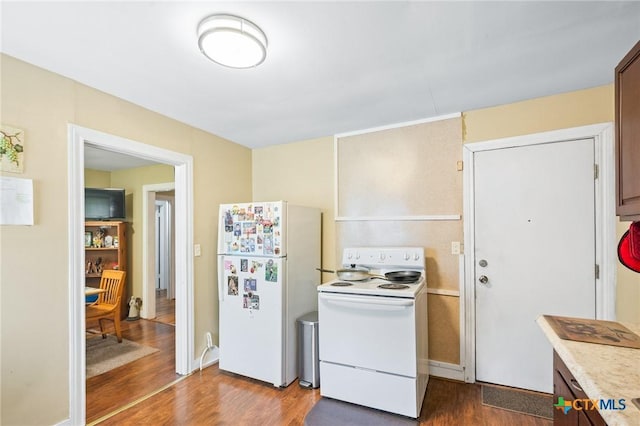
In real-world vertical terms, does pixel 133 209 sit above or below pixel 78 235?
above

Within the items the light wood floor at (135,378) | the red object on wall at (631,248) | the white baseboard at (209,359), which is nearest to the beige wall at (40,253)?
the light wood floor at (135,378)

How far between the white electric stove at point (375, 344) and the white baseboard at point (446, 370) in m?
0.37

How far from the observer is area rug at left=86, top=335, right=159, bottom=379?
9.48ft

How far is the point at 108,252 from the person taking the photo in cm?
452

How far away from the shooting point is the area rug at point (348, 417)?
2.02 metres

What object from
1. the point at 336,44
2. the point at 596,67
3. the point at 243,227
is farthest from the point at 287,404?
the point at 596,67

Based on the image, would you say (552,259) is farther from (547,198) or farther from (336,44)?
(336,44)

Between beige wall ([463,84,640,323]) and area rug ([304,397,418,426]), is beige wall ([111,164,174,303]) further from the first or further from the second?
beige wall ([463,84,640,323])

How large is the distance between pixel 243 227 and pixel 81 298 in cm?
124

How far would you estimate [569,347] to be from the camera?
3.69ft

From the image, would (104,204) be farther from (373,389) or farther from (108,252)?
(373,389)

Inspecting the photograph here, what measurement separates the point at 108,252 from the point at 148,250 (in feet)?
2.15

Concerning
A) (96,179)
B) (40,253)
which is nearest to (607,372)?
(40,253)

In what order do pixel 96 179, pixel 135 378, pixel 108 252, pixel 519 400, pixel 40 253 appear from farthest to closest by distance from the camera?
pixel 96 179, pixel 108 252, pixel 135 378, pixel 519 400, pixel 40 253
